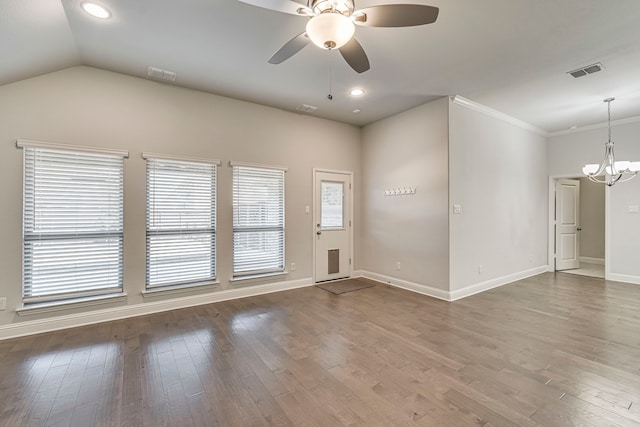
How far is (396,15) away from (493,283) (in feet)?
15.7

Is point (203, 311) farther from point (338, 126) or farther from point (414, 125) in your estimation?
point (414, 125)

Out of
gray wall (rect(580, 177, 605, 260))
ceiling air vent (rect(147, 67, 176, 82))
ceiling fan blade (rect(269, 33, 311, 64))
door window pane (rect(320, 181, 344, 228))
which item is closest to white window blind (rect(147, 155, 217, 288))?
ceiling air vent (rect(147, 67, 176, 82))

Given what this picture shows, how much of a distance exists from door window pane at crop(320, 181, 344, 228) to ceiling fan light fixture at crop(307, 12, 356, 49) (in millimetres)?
3607

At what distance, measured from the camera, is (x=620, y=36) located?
2816 mm

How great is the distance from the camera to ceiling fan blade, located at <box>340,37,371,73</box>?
220 centimetres

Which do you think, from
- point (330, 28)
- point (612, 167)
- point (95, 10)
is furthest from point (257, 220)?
point (612, 167)

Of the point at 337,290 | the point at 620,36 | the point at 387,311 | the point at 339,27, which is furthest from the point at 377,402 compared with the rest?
the point at 620,36

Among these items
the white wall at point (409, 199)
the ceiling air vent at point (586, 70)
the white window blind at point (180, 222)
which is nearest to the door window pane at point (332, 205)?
the white wall at point (409, 199)

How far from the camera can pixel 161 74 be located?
3.66m

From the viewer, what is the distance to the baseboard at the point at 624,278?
525cm

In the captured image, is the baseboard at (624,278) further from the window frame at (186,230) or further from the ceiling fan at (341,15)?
the window frame at (186,230)

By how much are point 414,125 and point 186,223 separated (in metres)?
3.94

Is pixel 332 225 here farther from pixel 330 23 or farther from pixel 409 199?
pixel 330 23

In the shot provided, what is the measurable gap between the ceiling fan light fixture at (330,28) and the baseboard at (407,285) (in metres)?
3.84
